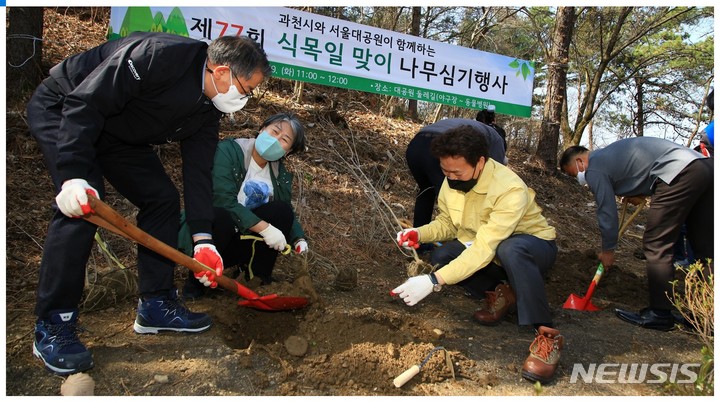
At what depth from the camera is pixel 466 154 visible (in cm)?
267

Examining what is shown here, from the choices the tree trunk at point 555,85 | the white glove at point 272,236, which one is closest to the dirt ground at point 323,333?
the white glove at point 272,236

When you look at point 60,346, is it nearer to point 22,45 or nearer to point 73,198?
point 73,198

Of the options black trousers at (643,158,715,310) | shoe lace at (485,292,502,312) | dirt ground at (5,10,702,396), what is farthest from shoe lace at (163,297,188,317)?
black trousers at (643,158,715,310)

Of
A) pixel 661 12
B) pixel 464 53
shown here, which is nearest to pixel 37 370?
pixel 464 53

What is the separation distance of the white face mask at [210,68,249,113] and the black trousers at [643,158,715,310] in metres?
2.46

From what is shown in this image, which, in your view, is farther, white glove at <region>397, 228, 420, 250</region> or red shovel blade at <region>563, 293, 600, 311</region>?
red shovel blade at <region>563, 293, 600, 311</region>

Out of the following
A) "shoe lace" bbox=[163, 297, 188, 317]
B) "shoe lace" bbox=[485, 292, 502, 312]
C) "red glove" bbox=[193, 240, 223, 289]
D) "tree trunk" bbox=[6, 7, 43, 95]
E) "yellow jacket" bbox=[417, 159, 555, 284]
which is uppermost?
"tree trunk" bbox=[6, 7, 43, 95]

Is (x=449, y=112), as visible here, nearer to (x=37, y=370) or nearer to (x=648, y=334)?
(x=648, y=334)

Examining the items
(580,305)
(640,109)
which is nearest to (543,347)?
(580,305)

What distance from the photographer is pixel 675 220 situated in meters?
3.01

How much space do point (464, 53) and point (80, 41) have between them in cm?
503

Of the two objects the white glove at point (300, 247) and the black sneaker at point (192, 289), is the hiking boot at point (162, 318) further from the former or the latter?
the white glove at point (300, 247)

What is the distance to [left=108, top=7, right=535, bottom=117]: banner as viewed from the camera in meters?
4.79

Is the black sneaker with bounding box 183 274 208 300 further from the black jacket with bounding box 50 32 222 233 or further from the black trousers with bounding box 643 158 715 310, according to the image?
the black trousers with bounding box 643 158 715 310
